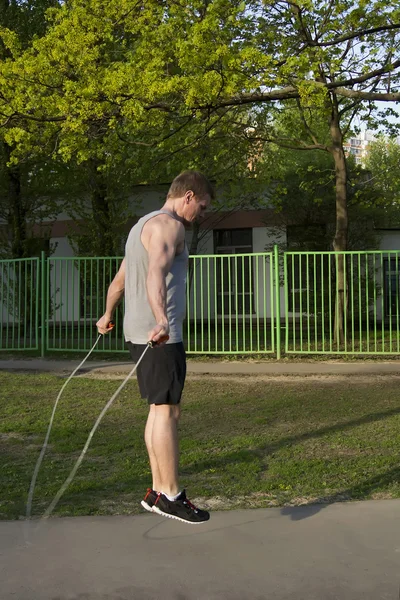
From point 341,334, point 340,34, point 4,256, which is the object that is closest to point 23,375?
point 341,334

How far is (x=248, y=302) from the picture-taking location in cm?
1627

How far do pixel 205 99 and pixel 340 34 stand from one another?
9.56 ft

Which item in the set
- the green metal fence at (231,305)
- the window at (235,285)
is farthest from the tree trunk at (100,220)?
the window at (235,285)

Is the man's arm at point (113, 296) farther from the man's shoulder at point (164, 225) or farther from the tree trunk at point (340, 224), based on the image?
the tree trunk at point (340, 224)

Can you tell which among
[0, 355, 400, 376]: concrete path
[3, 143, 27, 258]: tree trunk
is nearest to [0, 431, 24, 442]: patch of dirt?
[0, 355, 400, 376]: concrete path

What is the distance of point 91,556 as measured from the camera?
3.77 meters

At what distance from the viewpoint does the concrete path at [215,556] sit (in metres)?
3.32

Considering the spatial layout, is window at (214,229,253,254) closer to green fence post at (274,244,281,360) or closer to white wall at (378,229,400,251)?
white wall at (378,229,400,251)

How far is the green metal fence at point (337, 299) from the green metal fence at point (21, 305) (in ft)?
17.1

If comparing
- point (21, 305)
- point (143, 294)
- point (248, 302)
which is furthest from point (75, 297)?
point (143, 294)

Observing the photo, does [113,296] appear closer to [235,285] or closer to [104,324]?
[104,324]

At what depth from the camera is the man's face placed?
4.47 meters

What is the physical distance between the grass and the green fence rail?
12.2ft

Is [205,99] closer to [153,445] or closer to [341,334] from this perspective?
[341,334]
